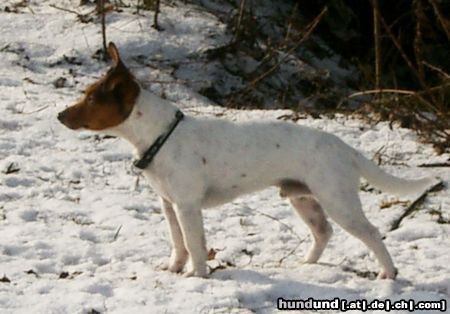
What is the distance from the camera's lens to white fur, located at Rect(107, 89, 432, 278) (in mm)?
5398

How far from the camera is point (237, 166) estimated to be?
5.49 metres

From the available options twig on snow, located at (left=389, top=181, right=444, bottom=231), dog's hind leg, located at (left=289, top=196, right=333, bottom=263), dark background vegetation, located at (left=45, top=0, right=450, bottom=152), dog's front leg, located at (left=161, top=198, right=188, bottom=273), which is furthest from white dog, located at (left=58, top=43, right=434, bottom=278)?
dark background vegetation, located at (left=45, top=0, right=450, bottom=152)

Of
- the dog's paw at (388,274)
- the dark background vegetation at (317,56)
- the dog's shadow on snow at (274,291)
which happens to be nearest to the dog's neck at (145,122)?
the dog's shadow on snow at (274,291)

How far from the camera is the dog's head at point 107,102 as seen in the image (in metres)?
5.35

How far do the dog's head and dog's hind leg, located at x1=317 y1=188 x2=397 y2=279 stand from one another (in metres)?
1.28

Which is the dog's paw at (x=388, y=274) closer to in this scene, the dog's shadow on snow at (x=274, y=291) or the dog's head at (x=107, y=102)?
the dog's shadow on snow at (x=274, y=291)

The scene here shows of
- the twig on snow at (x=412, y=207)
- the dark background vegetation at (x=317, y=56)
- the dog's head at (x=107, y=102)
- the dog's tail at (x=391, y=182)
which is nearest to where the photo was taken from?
the dog's head at (x=107, y=102)

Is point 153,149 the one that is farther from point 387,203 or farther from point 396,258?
point 387,203

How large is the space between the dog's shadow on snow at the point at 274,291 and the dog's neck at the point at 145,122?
3.15 ft

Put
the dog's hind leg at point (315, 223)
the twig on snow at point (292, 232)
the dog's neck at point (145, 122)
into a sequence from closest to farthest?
the dog's neck at point (145, 122) < the dog's hind leg at point (315, 223) < the twig on snow at point (292, 232)

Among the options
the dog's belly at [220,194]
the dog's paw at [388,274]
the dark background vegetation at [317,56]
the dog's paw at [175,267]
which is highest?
the dog's belly at [220,194]

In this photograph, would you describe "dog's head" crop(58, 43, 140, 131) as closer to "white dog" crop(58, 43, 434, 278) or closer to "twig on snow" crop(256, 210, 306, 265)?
"white dog" crop(58, 43, 434, 278)

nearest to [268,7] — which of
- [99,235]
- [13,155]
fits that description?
[13,155]

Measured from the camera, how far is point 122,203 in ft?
22.7
